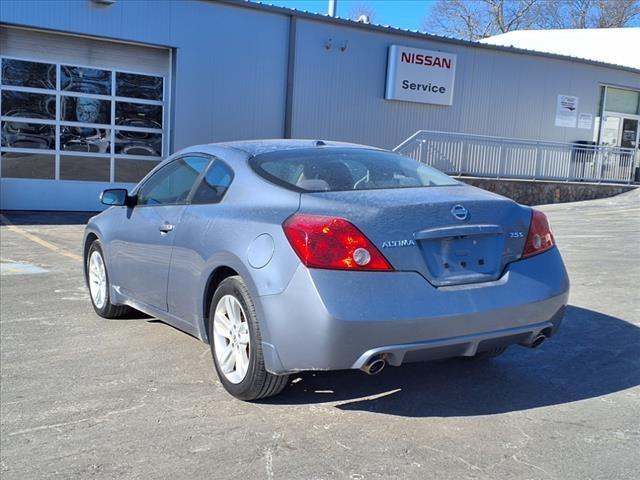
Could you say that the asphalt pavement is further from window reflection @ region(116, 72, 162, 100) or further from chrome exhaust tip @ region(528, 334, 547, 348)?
window reflection @ region(116, 72, 162, 100)

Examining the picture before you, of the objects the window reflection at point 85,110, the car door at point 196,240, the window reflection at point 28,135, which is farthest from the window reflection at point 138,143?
the car door at point 196,240

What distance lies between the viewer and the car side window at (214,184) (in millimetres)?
4328

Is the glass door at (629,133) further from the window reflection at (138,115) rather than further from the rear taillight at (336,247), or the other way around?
the rear taillight at (336,247)

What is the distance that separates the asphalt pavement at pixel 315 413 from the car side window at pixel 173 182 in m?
1.12

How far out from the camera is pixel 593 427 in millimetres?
3600

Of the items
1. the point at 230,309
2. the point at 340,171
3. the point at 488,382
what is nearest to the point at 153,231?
the point at 230,309

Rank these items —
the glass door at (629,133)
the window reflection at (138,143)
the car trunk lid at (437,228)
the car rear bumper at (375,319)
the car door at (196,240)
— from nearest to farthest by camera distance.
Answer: the car rear bumper at (375,319) → the car trunk lid at (437,228) → the car door at (196,240) → the window reflection at (138,143) → the glass door at (629,133)

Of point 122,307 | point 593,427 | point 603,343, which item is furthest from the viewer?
point 122,307

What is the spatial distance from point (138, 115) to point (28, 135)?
2352mm

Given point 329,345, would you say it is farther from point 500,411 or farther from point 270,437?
point 500,411

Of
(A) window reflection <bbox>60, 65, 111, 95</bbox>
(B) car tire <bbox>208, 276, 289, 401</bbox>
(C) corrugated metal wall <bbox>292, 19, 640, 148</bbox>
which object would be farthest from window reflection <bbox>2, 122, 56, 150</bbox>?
(B) car tire <bbox>208, 276, 289, 401</bbox>

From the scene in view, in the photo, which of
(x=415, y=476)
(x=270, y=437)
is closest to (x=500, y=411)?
(x=415, y=476)

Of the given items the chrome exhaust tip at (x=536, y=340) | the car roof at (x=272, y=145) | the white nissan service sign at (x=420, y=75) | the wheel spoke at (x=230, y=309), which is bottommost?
the chrome exhaust tip at (x=536, y=340)

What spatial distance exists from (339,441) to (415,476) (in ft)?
1.65
